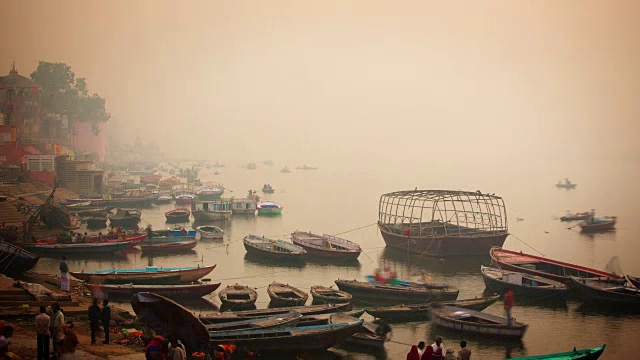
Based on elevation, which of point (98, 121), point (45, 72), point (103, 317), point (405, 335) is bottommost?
point (405, 335)

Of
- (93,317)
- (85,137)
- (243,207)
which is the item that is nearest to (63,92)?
(85,137)

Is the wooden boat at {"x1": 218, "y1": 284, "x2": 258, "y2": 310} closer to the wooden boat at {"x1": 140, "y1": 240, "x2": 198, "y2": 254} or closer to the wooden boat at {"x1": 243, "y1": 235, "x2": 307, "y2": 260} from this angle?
the wooden boat at {"x1": 243, "y1": 235, "x2": 307, "y2": 260}

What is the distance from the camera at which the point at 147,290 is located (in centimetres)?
3173

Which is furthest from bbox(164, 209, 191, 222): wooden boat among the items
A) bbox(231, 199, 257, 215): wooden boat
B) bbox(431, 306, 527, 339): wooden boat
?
bbox(431, 306, 527, 339): wooden boat

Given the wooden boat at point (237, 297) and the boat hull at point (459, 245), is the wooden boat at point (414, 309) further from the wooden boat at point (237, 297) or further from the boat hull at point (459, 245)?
the boat hull at point (459, 245)

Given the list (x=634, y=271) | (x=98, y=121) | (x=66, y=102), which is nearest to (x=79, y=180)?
(x=66, y=102)

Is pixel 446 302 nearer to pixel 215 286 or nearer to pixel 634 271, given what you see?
pixel 215 286

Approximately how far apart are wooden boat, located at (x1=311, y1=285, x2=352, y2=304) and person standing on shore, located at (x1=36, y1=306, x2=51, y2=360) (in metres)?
16.0

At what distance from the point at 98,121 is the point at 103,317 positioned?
112693mm

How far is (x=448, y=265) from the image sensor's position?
44.7 m

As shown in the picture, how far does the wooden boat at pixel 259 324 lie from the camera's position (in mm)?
24408

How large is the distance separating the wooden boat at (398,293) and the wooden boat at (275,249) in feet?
36.7

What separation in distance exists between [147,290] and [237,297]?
4637mm

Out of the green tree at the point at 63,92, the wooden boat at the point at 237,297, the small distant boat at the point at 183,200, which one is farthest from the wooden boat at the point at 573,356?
the green tree at the point at 63,92
